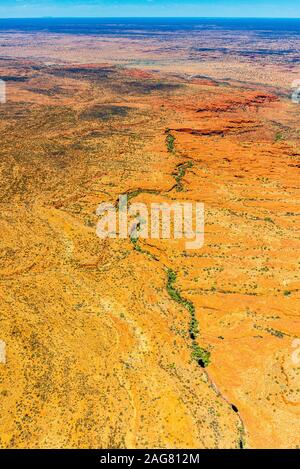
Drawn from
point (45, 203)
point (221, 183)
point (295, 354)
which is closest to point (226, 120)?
point (221, 183)

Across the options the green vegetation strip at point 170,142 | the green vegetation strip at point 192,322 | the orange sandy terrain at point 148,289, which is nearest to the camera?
the orange sandy terrain at point 148,289

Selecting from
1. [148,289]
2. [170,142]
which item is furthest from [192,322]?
[170,142]

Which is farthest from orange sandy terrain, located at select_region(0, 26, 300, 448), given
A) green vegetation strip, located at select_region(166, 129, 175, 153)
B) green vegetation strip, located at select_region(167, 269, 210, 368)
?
green vegetation strip, located at select_region(166, 129, 175, 153)

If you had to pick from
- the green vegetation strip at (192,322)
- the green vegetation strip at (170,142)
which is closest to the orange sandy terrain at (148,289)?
the green vegetation strip at (192,322)

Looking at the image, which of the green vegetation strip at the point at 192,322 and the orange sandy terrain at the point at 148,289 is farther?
the green vegetation strip at the point at 192,322

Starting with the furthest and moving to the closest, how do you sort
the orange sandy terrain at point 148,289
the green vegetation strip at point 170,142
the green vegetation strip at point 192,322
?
the green vegetation strip at point 170,142, the green vegetation strip at point 192,322, the orange sandy terrain at point 148,289

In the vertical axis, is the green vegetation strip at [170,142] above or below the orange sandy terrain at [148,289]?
above

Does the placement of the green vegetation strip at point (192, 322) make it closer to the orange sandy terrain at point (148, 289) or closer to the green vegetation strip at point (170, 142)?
the orange sandy terrain at point (148, 289)
